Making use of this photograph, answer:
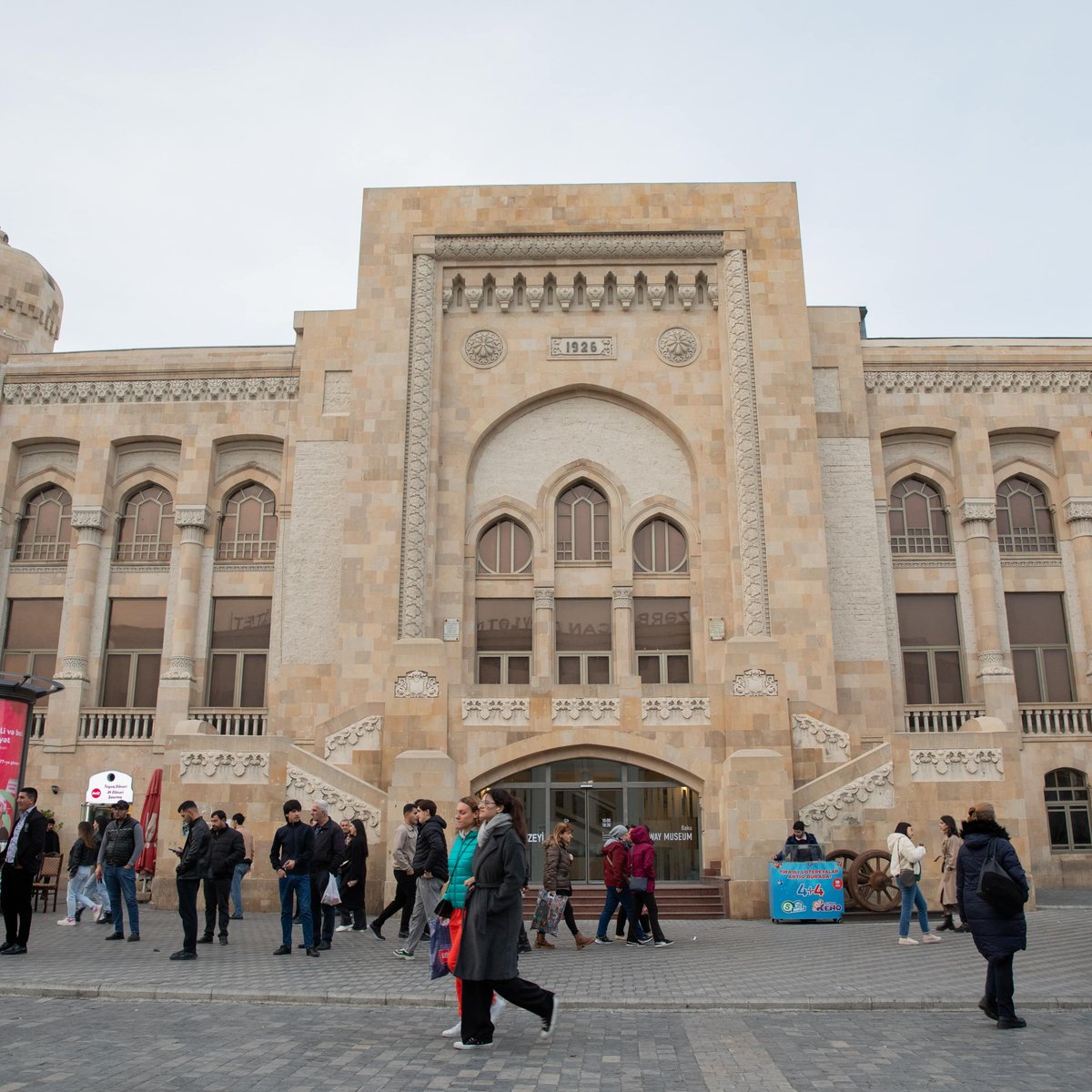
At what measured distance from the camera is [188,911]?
13.0 meters

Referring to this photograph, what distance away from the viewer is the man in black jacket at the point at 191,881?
42.3 ft

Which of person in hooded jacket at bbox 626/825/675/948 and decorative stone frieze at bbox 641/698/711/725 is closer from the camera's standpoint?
person in hooded jacket at bbox 626/825/675/948

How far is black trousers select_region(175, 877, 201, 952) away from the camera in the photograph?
42.3 ft

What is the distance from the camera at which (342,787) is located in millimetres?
21219

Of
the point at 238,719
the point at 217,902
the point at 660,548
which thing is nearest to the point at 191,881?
the point at 217,902

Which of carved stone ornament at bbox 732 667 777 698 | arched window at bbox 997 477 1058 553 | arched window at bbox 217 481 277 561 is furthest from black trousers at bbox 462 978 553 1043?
arched window at bbox 997 477 1058 553

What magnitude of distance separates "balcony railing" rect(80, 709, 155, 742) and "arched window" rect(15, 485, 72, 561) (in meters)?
4.76

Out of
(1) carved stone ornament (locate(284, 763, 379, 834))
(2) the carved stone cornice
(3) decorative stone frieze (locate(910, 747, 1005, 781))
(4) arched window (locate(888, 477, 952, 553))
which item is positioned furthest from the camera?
(4) arched window (locate(888, 477, 952, 553))

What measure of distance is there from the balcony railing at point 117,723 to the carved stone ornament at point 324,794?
347 inches

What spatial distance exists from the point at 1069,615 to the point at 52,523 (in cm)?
2827

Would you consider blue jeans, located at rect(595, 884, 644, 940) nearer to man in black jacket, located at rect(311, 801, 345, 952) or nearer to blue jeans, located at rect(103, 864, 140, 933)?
man in black jacket, located at rect(311, 801, 345, 952)

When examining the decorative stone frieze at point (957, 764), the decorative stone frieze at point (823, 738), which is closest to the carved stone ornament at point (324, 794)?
the decorative stone frieze at point (823, 738)

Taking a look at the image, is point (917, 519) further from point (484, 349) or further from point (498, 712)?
point (498, 712)

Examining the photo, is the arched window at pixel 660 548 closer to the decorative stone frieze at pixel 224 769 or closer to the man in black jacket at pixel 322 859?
the decorative stone frieze at pixel 224 769
